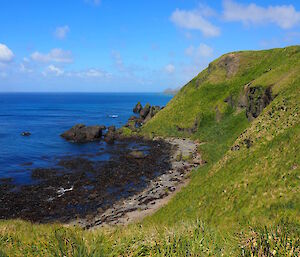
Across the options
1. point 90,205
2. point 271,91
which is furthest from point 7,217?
point 271,91

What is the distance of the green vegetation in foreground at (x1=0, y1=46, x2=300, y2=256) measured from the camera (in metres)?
9.25

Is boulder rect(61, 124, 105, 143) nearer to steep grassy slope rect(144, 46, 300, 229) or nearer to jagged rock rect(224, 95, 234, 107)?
steep grassy slope rect(144, 46, 300, 229)

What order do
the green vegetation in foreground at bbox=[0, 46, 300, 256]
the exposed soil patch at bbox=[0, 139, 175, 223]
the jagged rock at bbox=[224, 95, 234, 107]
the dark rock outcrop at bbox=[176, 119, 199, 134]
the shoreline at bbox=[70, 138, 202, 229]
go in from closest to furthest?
the green vegetation in foreground at bbox=[0, 46, 300, 256]
the shoreline at bbox=[70, 138, 202, 229]
the exposed soil patch at bbox=[0, 139, 175, 223]
the jagged rock at bbox=[224, 95, 234, 107]
the dark rock outcrop at bbox=[176, 119, 199, 134]

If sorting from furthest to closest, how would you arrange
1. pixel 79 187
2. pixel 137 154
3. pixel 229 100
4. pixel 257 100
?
pixel 229 100
pixel 137 154
pixel 257 100
pixel 79 187

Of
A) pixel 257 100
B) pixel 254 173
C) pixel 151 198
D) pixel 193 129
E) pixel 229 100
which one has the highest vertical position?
pixel 229 100

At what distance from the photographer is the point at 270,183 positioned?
838 inches

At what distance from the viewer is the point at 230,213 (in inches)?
827

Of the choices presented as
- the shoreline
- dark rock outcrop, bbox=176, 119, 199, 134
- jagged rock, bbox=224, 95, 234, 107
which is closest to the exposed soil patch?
the shoreline

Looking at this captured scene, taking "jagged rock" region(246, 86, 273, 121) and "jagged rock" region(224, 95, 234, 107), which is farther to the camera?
"jagged rock" region(224, 95, 234, 107)

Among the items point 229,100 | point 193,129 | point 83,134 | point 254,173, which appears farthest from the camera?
point 193,129

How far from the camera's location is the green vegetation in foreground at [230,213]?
30.3ft

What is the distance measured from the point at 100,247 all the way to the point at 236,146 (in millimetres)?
31346

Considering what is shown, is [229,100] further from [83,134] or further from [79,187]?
[79,187]

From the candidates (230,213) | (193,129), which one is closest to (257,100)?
(193,129)
